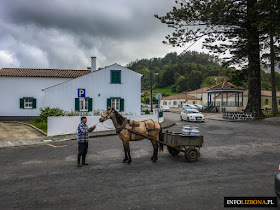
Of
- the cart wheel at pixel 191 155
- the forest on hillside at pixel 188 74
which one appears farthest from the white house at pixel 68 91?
the forest on hillside at pixel 188 74

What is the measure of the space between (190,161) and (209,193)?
9.52 feet

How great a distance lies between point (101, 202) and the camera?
16.4 ft

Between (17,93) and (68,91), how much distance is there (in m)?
7.52

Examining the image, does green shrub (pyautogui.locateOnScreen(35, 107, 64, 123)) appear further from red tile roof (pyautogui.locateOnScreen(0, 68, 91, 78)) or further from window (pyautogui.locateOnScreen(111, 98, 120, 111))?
red tile roof (pyautogui.locateOnScreen(0, 68, 91, 78))

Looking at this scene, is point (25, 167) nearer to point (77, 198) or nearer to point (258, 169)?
point (77, 198)

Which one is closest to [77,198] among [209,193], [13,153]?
[209,193]

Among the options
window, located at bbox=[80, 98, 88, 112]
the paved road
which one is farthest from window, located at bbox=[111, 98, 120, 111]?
the paved road

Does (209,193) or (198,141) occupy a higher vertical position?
(198,141)

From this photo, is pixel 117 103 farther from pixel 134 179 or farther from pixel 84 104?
pixel 134 179

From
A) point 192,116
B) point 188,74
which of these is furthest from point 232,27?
point 188,74

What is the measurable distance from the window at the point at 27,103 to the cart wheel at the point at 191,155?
22297mm

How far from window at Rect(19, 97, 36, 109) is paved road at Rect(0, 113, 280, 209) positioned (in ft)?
55.4

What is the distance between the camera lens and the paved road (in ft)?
16.5

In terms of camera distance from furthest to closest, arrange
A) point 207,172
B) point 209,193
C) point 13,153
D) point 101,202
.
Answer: point 13,153 < point 207,172 < point 209,193 < point 101,202
